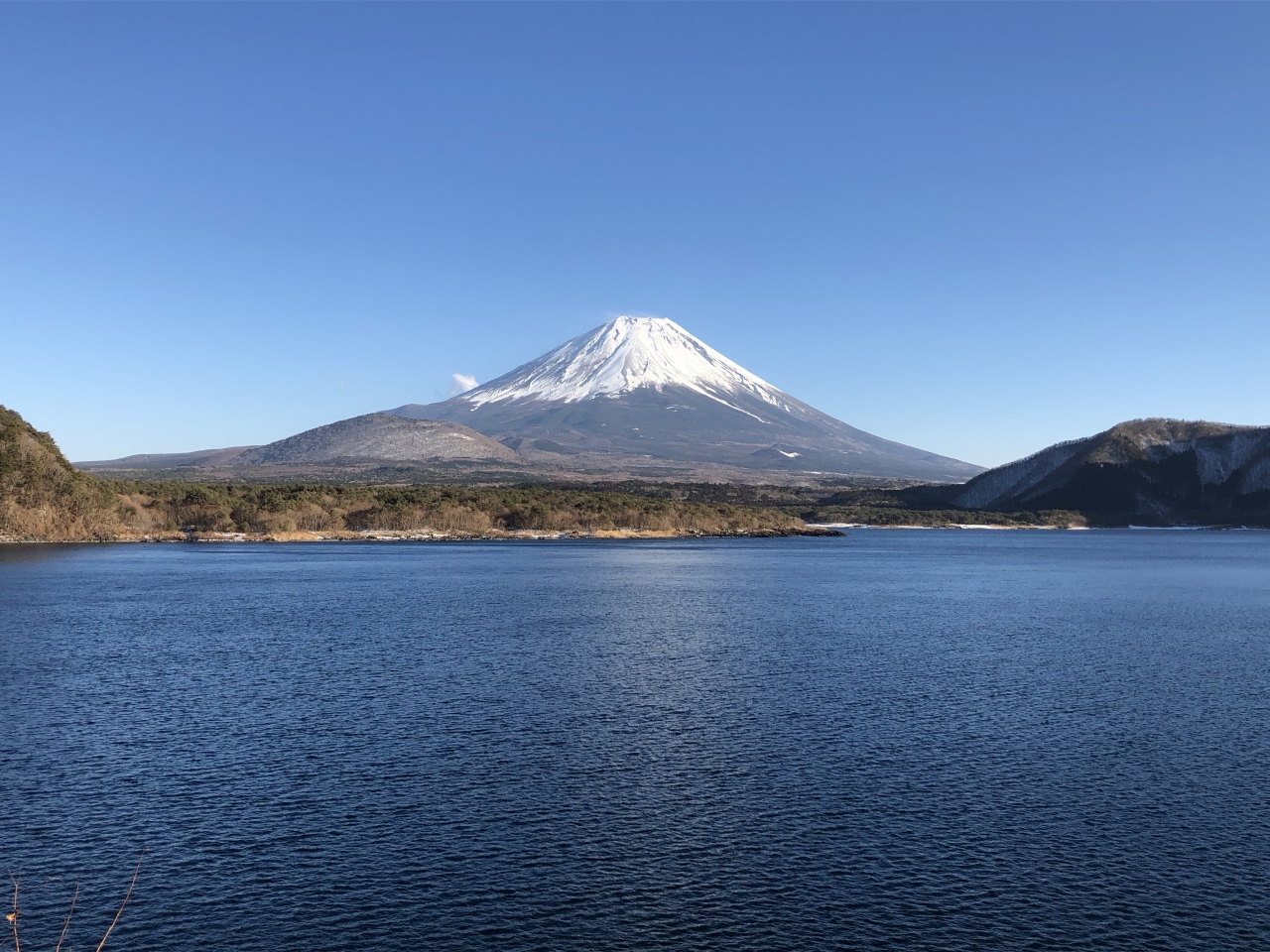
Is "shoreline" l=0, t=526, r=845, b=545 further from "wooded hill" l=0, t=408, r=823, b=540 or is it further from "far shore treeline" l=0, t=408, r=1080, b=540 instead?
"wooded hill" l=0, t=408, r=823, b=540

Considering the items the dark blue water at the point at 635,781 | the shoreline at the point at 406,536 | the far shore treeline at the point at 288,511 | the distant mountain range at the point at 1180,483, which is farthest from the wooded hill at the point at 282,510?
the distant mountain range at the point at 1180,483

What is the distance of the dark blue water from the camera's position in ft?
43.3

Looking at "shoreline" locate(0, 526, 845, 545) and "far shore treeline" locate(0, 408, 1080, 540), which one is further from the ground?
"far shore treeline" locate(0, 408, 1080, 540)

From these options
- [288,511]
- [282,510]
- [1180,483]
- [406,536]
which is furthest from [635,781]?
[1180,483]

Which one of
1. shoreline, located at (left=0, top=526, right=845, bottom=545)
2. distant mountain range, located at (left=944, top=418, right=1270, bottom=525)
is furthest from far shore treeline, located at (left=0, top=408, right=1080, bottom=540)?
distant mountain range, located at (left=944, top=418, right=1270, bottom=525)

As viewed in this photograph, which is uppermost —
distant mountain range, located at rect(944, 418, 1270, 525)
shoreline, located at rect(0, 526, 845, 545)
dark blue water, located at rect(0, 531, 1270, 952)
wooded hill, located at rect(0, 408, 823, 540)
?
distant mountain range, located at rect(944, 418, 1270, 525)

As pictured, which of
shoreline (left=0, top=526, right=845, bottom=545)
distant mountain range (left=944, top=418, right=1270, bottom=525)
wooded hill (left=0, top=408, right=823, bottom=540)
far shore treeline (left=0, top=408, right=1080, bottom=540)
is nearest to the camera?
wooded hill (left=0, top=408, right=823, bottom=540)

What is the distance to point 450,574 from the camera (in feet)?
218

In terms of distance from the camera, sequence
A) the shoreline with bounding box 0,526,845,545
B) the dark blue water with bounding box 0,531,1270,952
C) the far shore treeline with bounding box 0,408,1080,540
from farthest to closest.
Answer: the shoreline with bounding box 0,526,845,545 → the far shore treeline with bounding box 0,408,1080,540 → the dark blue water with bounding box 0,531,1270,952

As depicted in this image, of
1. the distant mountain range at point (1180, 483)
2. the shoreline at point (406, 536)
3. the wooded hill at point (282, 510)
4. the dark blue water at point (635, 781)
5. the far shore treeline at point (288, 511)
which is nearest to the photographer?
the dark blue water at point (635, 781)

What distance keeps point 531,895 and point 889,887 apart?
501cm

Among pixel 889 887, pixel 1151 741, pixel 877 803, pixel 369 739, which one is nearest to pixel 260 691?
pixel 369 739

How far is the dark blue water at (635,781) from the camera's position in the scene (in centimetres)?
1319

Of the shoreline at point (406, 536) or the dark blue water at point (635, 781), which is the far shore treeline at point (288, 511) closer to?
the shoreline at point (406, 536)
